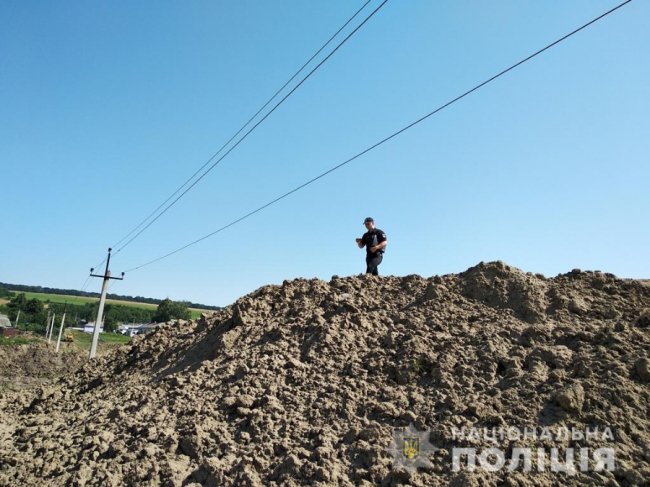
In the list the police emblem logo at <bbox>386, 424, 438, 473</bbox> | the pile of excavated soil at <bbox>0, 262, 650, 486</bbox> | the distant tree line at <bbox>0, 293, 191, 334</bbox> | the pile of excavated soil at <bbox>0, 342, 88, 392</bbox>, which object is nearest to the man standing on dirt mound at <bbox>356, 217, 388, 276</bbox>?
the pile of excavated soil at <bbox>0, 262, 650, 486</bbox>

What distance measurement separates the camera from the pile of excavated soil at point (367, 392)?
4031mm

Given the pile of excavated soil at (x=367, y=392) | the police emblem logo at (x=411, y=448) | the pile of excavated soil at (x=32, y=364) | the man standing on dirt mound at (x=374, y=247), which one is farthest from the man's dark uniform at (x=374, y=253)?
the pile of excavated soil at (x=32, y=364)

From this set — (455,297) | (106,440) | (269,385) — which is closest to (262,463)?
(269,385)

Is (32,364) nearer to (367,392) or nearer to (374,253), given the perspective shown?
(374,253)

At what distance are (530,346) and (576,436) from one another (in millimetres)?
1571

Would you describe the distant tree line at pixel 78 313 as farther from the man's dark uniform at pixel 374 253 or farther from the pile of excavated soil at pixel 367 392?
the pile of excavated soil at pixel 367 392

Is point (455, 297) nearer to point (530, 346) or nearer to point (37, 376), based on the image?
point (530, 346)

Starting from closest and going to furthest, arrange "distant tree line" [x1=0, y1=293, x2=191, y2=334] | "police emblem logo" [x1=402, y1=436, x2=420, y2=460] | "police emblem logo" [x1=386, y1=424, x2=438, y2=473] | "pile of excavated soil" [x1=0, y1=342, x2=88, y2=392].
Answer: "police emblem logo" [x1=386, y1=424, x2=438, y2=473]
"police emblem logo" [x1=402, y1=436, x2=420, y2=460]
"pile of excavated soil" [x1=0, y1=342, x2=88, y2=392]
"distant tree line" [x1=0, y1=293, x2=191, y2=334]

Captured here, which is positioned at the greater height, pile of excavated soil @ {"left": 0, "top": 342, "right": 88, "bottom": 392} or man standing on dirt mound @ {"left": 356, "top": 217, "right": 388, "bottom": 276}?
man standing on dirt mound @ {"left": 356, "top": 217, "right": 388, "bottom": 276}

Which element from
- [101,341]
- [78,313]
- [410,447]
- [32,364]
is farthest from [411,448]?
[78,313]

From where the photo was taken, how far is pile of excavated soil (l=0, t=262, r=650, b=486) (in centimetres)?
403

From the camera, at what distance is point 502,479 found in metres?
3.60

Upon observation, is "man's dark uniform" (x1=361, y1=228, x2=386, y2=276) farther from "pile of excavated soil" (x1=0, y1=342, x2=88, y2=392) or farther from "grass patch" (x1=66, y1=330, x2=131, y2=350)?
"grass patch" (x1=66, y1=330, x2=131, y2=350)

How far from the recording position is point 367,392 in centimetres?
496
